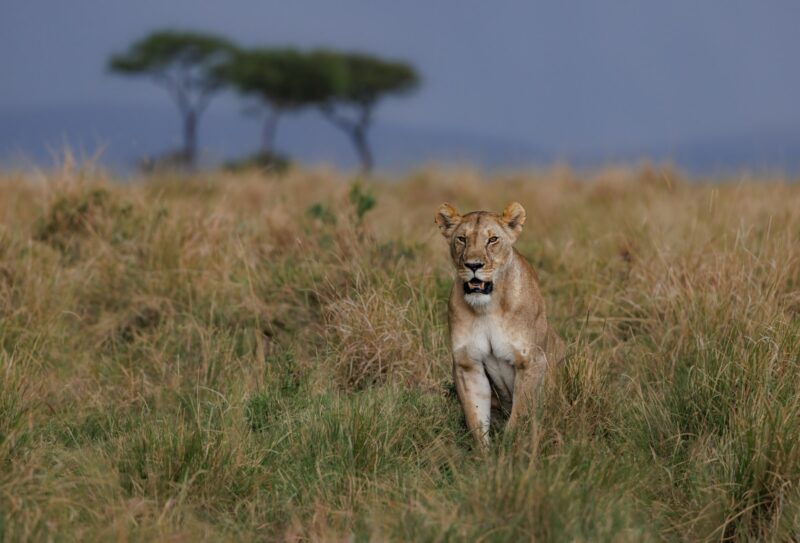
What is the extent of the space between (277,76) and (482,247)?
39.1m

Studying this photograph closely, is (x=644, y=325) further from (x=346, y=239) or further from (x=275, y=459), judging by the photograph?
(x=275, y=459)

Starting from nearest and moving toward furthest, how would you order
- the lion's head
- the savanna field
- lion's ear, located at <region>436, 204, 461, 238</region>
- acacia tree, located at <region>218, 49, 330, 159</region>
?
the savanna field → the lion's head → lion's ear, located at <region>436, 204, 461, 238</region> → acacia tree, located at <region>218, 49, 330, 159</region>

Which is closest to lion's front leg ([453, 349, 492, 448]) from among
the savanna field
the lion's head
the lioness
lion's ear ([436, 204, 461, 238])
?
the lioness

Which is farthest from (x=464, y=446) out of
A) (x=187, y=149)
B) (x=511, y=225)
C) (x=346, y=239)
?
(x=187, y=149)

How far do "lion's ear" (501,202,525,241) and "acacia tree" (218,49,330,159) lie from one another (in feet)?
125

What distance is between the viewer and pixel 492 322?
5547 millimetres

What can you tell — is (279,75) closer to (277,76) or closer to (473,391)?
(277,76)

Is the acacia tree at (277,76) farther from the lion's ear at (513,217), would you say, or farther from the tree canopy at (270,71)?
the lion's ear at (513,217)

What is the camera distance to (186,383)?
7176 millimetres

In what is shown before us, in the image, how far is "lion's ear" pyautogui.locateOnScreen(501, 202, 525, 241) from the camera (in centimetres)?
557

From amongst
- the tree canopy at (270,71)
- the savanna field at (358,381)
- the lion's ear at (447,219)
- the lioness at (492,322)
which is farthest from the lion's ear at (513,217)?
the tree canopy at (270,71)

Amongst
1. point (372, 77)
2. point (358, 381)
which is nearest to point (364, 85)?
point (372, 77)

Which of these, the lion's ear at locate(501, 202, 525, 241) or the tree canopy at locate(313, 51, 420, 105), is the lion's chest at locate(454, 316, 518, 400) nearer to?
the lion's ear at locate(501, 202, 525, 241)

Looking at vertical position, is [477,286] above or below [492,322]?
above
